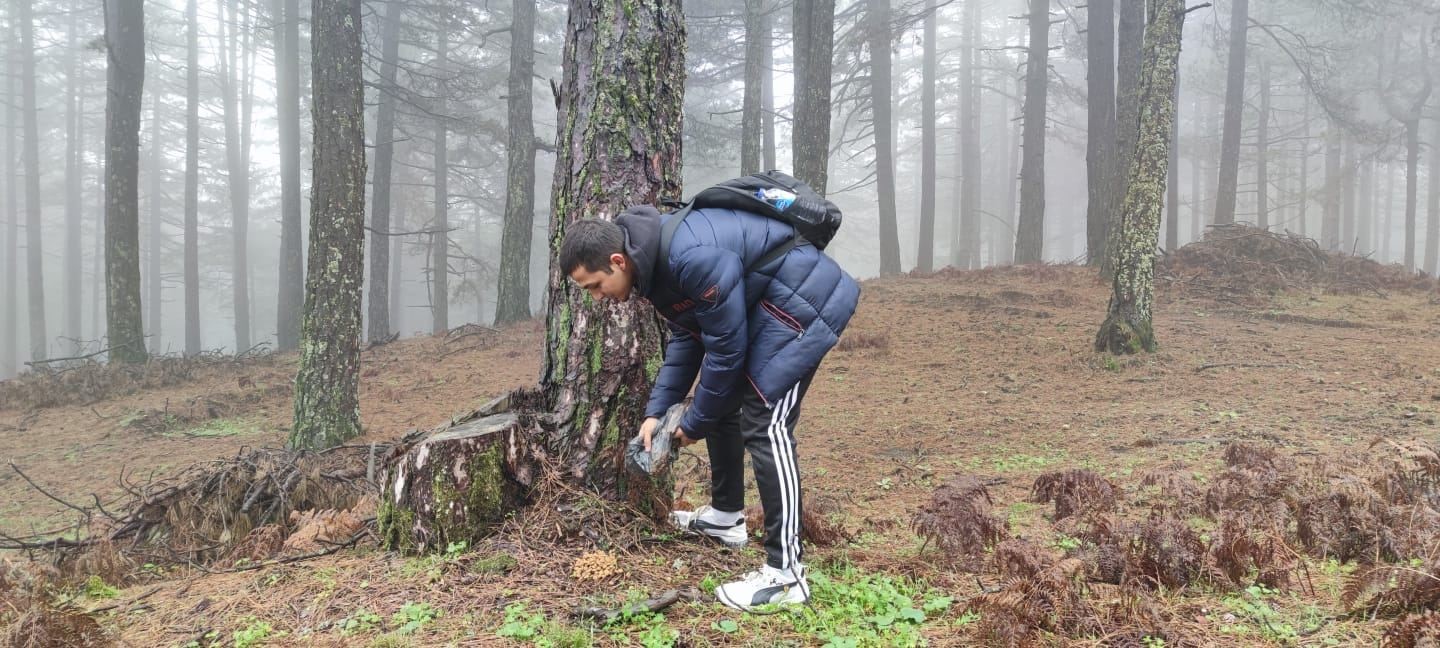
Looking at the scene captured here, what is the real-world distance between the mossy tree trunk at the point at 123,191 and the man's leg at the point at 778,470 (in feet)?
44.4

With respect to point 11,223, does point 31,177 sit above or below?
above

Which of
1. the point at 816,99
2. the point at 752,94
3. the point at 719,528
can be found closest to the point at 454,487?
the point at 719,528

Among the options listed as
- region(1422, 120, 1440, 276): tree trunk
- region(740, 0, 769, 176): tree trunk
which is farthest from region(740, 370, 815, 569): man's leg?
region(1422, 120, 1440, 276): tree trunk

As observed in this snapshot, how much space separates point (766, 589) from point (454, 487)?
5.05 feet

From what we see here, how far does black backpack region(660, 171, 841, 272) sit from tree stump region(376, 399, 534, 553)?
1.52 meters

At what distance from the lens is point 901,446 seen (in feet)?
22.3

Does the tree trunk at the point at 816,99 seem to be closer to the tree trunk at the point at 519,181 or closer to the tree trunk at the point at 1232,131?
the tree trunk at the point at 519,181

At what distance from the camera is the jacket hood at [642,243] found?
289cm

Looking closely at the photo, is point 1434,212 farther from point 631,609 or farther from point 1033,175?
point 631,609

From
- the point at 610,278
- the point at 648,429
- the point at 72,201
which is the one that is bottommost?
the point at 648,429

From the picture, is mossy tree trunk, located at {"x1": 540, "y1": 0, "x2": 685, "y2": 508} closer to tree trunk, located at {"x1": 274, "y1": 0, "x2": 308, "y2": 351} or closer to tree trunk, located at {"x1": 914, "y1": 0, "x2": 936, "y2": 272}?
tree trunk, located at {"x1": 274, "y1": 0, "x2": 308, "y2": 351}

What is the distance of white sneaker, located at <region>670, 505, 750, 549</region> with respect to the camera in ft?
12.0

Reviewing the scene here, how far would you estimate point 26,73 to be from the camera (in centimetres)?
2708

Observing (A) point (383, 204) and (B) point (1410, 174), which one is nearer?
(A) point (383, 204)
